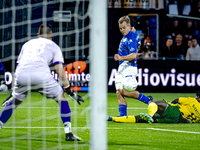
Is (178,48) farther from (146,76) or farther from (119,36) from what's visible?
(119,36)

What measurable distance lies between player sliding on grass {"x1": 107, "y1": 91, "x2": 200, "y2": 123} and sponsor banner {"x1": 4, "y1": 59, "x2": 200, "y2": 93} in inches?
255

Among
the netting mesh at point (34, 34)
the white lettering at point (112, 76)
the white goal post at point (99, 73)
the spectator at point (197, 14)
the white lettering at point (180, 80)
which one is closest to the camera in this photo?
the white goal post at point (99, 73)

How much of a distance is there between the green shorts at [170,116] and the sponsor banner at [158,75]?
254 inches

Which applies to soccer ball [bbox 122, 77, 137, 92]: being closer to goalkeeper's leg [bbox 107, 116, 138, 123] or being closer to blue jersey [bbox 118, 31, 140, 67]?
blue jersey [bbox 118, 31, 140, 67]

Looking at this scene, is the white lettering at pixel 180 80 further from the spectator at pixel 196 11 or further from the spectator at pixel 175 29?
the spectator at pixel 196 11

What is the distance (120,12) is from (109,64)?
3.02m

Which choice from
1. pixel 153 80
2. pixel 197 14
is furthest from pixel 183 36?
pixel 153 80

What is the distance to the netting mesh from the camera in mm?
5554

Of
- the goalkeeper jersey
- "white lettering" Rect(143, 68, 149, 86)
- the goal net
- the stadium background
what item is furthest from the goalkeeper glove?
"white lettering" Rect(143, 68, 149, 86)

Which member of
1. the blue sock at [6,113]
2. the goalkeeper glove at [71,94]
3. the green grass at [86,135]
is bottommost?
the green grass at [86,135]

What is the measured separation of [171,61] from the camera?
13070 millimetres

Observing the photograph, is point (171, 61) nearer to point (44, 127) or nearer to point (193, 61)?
point (193, 61)

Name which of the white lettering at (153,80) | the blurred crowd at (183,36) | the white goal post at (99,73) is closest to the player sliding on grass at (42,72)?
the white goal post at (99,73)

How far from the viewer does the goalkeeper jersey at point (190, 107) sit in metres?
6.16
